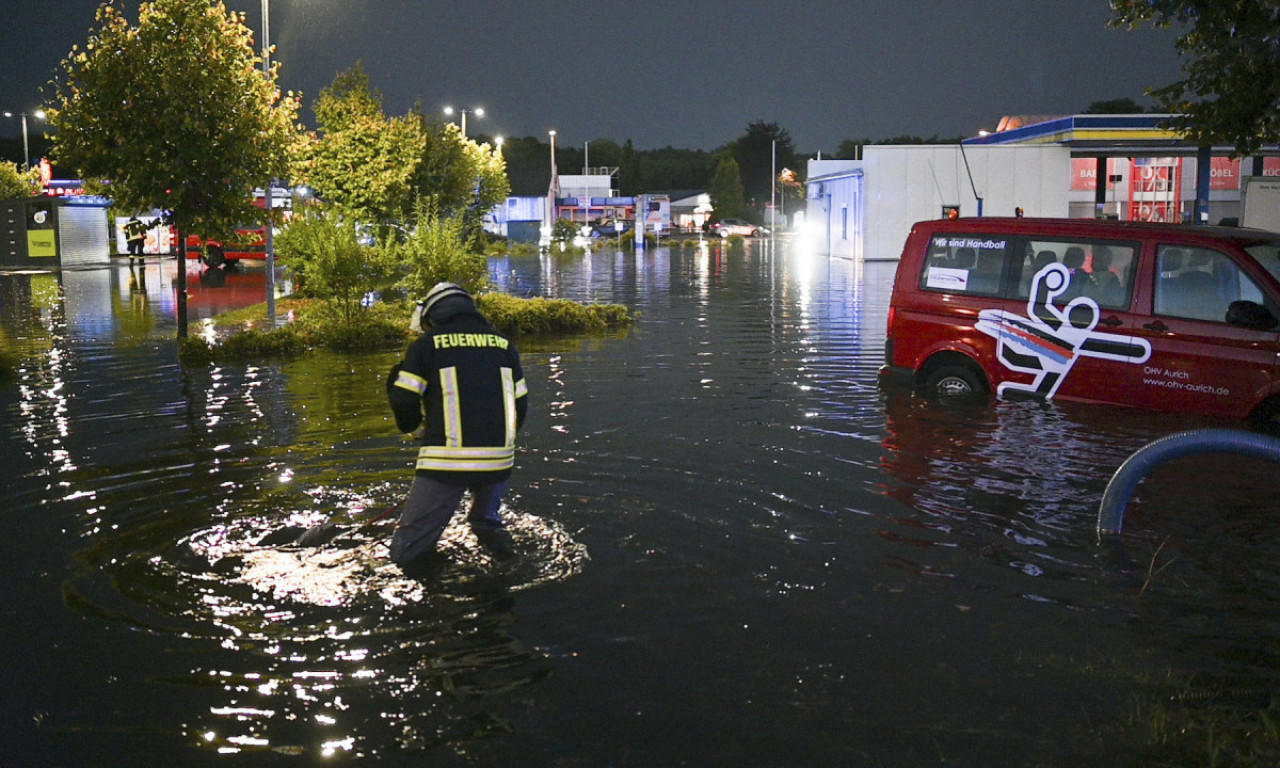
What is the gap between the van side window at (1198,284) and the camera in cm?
1023

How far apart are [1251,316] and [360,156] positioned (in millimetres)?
21544

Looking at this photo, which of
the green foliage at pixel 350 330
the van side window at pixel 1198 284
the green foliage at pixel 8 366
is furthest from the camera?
the green foliage at pixel 350 330

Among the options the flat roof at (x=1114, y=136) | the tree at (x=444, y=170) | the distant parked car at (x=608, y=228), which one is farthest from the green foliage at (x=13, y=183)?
the flat roof at (x=1114, y=136)

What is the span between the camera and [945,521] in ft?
25.9

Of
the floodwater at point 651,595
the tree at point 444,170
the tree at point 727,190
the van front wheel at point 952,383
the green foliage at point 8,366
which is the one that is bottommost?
the floodwater at point 651,595

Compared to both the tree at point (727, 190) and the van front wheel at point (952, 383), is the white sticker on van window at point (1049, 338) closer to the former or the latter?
the van front wheel at point (952, 383)

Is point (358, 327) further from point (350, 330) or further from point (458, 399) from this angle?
point (458, 399)

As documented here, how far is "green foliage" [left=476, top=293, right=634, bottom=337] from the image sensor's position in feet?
65.2

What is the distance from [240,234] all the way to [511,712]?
1620cm

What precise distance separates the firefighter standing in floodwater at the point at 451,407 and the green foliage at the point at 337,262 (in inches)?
489

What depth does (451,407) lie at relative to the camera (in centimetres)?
634

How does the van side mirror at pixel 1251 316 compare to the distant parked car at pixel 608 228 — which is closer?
the van side mirror at pixel 1251 316

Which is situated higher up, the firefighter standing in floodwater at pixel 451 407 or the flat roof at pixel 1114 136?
the flat roof at pixel 1114 136

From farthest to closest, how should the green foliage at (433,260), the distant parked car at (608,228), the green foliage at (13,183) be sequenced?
1. the distant parked car at (608,228)
2. the green foliage at (13,183)
3. the green foliage at (433,260)
